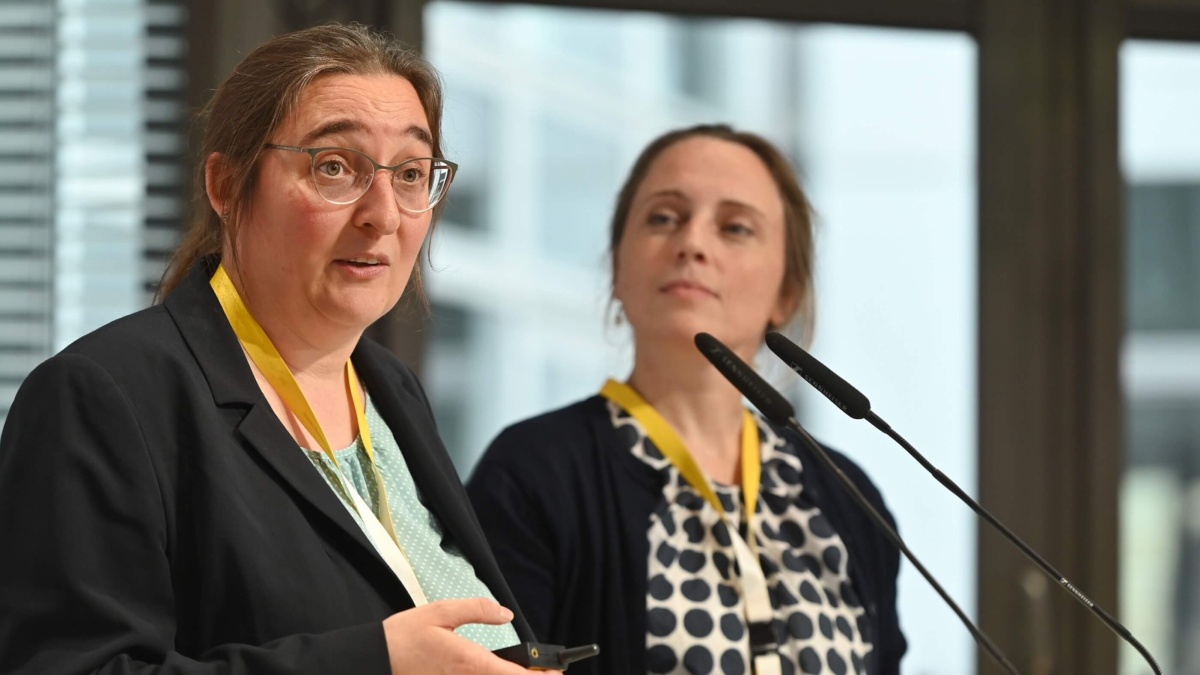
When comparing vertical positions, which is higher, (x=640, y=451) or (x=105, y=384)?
(x=105, y=384)

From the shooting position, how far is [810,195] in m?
3.25

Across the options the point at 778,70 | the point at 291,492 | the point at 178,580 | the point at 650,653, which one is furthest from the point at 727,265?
the point at 778,70

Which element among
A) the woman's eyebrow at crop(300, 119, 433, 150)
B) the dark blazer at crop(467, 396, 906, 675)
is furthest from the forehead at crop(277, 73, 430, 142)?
the dark blazer at crop(467, 396, 906, 675)

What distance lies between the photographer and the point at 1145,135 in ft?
11.5

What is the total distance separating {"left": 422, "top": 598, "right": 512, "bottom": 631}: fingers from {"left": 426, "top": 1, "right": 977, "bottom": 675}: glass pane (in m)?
1.78

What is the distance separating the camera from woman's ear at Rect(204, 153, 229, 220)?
1.48 meters

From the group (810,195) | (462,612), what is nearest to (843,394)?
(462,612)

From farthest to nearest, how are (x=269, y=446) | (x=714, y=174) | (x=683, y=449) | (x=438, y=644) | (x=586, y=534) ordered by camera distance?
(x=714, y=174)
(x=683, y=449)
(x=586, y=534)
(x=269, y=446)
(x=438, y=644)

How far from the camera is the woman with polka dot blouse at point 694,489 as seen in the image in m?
1.93

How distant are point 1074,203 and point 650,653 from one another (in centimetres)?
207

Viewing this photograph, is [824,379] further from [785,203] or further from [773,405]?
[785,203]

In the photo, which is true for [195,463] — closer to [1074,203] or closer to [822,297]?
[822,297]

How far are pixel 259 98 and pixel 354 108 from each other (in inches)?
4.1

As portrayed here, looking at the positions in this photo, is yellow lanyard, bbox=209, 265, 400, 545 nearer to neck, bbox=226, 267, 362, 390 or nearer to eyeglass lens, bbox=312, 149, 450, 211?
→ neck, bbox=226, 267, 362, 390
